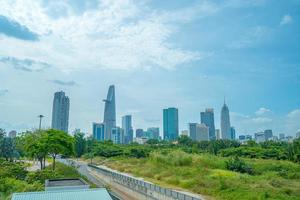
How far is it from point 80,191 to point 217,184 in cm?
1666

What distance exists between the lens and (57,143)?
126 feet

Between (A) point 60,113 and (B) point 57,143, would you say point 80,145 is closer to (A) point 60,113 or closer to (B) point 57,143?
(B) point 57,143

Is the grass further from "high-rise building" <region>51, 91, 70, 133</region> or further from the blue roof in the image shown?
"high-rise building" <region>51, 91, 70, 133</region>

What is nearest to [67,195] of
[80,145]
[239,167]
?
[239,167]

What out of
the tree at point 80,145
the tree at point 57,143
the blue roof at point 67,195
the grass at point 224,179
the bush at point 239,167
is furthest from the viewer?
the tree at point 80,145

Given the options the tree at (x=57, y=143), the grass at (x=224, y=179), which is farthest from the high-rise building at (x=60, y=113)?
the tree at (x=57, y=143)

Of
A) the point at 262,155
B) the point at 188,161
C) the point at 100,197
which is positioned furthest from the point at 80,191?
the point at 262,155

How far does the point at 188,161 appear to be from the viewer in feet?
158

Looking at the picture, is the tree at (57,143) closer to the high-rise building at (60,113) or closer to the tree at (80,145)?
the tree at (80,145)

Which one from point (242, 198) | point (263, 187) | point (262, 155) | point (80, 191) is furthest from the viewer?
point (262, 155)

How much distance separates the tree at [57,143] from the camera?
3781cm

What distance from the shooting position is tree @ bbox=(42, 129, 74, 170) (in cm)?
3781

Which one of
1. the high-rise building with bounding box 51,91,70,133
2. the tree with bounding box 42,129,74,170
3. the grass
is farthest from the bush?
the high-rise building with bounding box 51,91,70,133

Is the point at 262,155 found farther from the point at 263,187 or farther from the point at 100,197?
the point at 100,197
